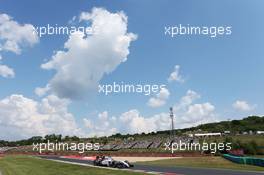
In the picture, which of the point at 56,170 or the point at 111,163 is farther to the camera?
the point at 111,163

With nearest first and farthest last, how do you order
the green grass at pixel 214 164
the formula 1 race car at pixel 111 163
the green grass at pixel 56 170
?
1. the green grass at pixel 56 170
2. the green grass at pixel 214 164
3. the formula 1 race car at pixel 111 163

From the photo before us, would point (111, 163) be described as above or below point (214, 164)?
above

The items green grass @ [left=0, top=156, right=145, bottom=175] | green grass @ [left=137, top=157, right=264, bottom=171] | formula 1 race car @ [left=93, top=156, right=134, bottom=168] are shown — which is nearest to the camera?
green grass @ [left=0, top=156, right=145, bottom=175]

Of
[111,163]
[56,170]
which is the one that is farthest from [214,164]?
[56,170]

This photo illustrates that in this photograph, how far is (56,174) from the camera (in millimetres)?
38250

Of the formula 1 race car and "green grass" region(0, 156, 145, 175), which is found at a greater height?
the formula 1 race car

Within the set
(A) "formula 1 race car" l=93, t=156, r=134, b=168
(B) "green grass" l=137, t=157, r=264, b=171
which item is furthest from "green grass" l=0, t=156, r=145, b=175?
(B) "green grass" l=137, t=157, r=264, b=171

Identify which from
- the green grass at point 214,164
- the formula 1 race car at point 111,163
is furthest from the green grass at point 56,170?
the green grass at point 214,164

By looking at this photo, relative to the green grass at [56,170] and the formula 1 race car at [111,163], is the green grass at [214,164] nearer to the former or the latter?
the formula 1 race car at [111,163]

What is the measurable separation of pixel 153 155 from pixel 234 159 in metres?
28.8

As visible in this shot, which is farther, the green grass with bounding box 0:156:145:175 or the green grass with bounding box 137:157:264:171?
the green grass with bounding box 137:157:264:171

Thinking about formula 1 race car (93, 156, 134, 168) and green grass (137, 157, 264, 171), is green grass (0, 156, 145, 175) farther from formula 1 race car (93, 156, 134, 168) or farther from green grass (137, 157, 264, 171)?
green grass (137, 157, 264, 171)

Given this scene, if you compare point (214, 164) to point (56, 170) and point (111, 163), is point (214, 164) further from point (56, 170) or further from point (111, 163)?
point (56, 170)

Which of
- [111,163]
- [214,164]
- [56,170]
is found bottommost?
[56,170]
